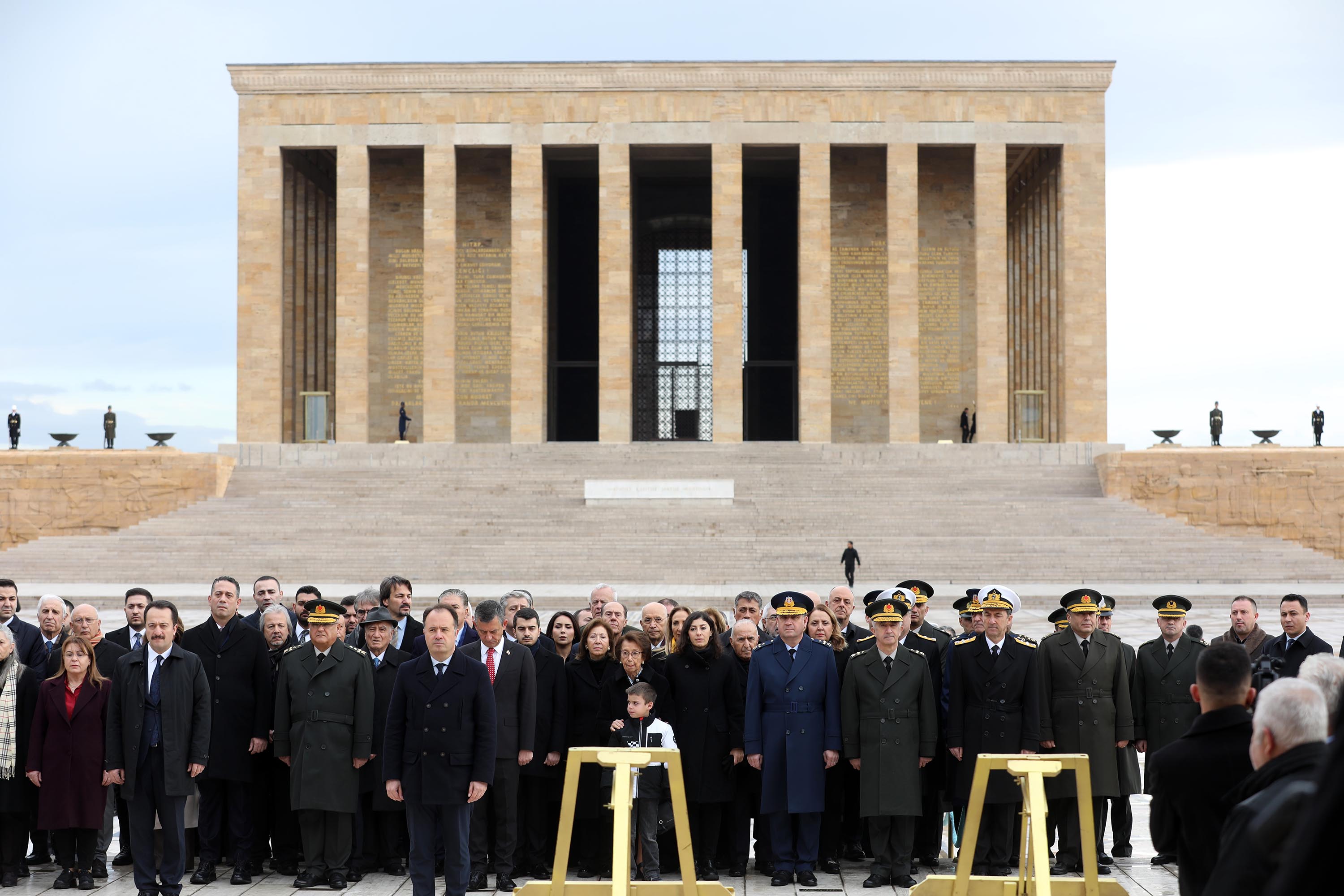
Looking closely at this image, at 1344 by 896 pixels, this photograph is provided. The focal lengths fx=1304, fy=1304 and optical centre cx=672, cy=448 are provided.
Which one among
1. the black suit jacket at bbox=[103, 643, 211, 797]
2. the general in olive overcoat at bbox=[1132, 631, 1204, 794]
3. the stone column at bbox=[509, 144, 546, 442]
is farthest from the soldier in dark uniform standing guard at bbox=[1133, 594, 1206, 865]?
the stone column at bbox=[509, 144, 546, 442]

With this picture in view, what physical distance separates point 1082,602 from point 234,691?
476 centimetres

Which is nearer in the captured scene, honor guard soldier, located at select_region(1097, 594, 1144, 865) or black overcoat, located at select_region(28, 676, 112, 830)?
black overcoat, located at select_region(28, 676, 112, 830)

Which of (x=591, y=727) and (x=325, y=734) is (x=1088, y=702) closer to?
(x=591, y=727)

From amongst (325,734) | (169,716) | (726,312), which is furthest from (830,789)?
(726,312)

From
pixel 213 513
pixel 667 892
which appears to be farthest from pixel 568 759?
pixel 213 513

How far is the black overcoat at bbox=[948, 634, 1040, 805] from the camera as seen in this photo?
23.0 feet

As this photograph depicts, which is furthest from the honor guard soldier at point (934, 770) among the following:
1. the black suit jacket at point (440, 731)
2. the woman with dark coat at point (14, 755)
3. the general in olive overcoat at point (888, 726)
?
the woman with dark coat at point (14, 755)

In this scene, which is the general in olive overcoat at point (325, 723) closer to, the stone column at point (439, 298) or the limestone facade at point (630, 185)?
the limestone facade at point (630, 185)

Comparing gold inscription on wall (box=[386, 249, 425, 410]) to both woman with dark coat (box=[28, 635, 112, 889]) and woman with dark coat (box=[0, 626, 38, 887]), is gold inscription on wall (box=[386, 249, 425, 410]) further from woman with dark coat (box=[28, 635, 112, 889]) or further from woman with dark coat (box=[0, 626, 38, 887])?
woman with dark coat (box=[28, 635, 112, 889])

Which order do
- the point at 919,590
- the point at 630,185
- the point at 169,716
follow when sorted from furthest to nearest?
1. the point at 630,185
2. the point at 919,590
3. the point at 169,716

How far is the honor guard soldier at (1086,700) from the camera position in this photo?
7250 mm

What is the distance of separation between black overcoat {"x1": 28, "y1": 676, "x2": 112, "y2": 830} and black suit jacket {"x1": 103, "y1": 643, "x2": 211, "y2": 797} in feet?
0.51

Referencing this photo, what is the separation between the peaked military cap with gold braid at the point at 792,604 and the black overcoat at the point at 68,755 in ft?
11.7

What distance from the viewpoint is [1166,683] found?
24.8 ft
